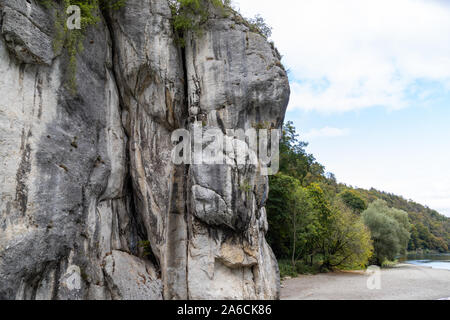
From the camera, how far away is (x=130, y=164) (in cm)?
1070

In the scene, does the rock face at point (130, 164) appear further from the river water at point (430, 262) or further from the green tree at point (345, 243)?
the river water at point (430, 262)

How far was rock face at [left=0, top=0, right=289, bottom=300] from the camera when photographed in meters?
7.27

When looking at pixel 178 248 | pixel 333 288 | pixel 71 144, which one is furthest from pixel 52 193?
pixel 333 288

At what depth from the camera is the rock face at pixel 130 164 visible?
727cm

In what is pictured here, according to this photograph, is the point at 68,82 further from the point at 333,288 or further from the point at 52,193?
the point at 333,288

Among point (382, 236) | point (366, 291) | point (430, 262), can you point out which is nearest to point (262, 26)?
point (366, 291)

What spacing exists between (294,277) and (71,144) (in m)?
15.9

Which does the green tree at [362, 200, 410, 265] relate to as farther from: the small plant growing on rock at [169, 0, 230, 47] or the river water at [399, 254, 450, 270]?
the small plant growing on rock at [169, 0, 230, 47]

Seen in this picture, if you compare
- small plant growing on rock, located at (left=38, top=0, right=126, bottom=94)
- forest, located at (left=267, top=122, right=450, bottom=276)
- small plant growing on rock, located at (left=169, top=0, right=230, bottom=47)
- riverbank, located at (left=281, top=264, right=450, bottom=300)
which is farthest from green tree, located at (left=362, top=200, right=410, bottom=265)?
small plant growing on rock, located at (left=38, top=0, right=126, bottom=94)

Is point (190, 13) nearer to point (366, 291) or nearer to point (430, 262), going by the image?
point (366, 291)

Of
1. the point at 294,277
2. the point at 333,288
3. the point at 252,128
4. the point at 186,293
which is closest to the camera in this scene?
the point at 186,293

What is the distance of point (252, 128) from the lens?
34.6 ft

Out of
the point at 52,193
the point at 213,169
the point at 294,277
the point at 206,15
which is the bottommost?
the point at 294,277

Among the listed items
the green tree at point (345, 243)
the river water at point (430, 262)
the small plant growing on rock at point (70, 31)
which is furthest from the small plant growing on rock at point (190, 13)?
the river water at point (430, 262)
